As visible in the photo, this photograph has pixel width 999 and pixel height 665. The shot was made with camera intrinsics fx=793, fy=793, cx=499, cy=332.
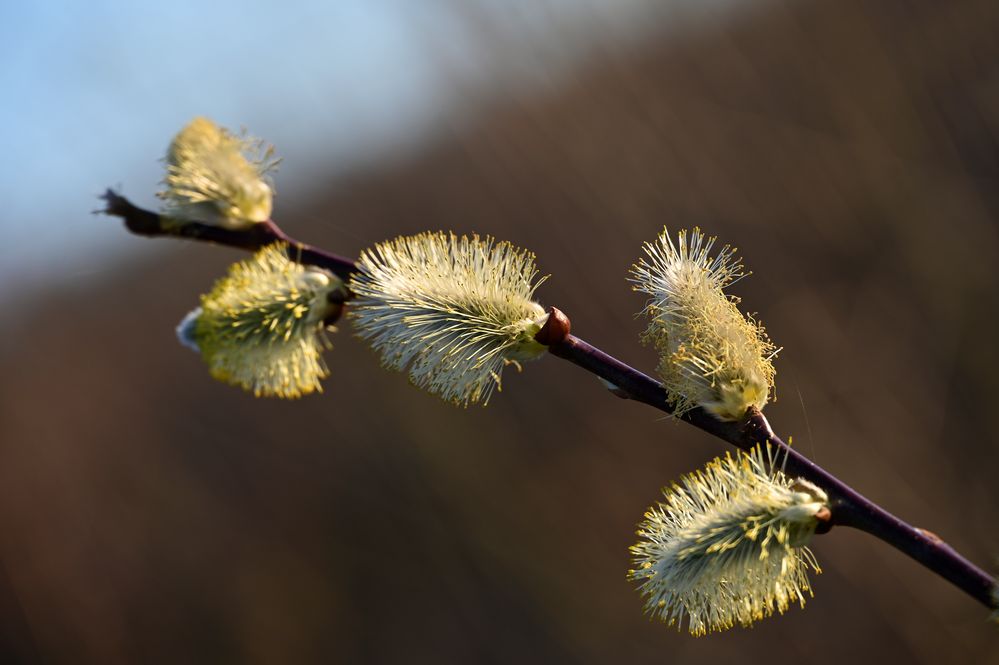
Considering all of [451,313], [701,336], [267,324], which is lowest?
[267,324]

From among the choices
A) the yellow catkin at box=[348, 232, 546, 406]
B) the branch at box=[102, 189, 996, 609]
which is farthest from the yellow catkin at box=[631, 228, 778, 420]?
the yellow catkin at box=[348, 232, 546, 406]

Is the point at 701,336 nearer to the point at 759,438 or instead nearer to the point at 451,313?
the point at 759,438

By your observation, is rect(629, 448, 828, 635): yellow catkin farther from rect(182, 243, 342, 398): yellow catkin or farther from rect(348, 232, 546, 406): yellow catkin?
rect(182, 243, 342, 398): yellow catkin

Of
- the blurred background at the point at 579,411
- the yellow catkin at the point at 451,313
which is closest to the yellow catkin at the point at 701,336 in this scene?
the yellow catkin at the point at 451,313

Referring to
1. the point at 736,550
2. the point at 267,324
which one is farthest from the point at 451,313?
the point at 736,550

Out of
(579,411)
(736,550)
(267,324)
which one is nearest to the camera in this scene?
(736,550)

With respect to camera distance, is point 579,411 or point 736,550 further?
point 579,411

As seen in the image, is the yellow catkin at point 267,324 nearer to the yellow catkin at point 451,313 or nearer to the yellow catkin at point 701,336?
the yellow catkin at point 451,313

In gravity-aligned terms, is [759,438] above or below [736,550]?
above

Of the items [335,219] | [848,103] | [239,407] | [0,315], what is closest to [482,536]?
[239,407]
